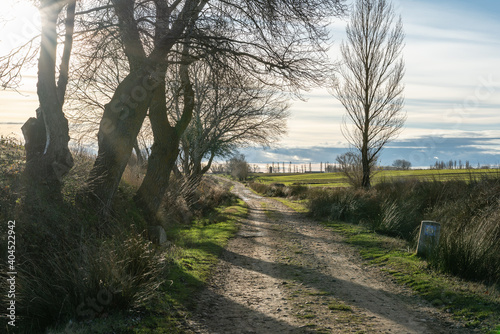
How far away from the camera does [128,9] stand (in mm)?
8562

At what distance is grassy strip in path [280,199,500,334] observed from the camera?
5219 mm

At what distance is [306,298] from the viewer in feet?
20.5

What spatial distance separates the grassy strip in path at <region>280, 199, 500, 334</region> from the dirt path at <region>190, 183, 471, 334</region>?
25 cm

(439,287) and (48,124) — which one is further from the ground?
(48,124)

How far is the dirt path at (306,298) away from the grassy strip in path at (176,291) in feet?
0.83

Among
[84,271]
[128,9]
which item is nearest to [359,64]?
[128,9]

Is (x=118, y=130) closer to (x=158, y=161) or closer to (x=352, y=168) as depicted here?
(x=158, y=161)

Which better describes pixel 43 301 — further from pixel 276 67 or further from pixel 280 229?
pixel 280 229

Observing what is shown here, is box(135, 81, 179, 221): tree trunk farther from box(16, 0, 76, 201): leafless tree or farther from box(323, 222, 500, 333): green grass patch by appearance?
box(323, 222, 500, 333): green grass patch

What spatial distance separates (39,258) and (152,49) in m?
6.46

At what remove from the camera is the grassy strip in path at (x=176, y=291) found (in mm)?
4703

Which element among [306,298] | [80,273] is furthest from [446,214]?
[80,273]

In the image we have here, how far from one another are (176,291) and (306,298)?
220cm

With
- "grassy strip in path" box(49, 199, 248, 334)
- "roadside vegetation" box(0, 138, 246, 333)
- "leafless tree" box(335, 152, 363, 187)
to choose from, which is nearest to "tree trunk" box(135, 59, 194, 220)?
"grassy strip in path" box(49, 199, 248, 334)
